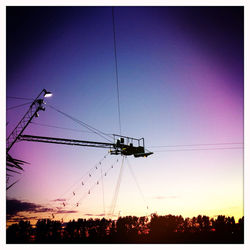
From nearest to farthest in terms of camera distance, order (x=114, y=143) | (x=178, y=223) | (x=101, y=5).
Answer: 1. (x=101, y=5)
2. (x=114, y=143)
3. (x=178, y=223)

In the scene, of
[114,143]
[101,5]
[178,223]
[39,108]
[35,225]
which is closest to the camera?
[101,5]

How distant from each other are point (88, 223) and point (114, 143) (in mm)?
103096
